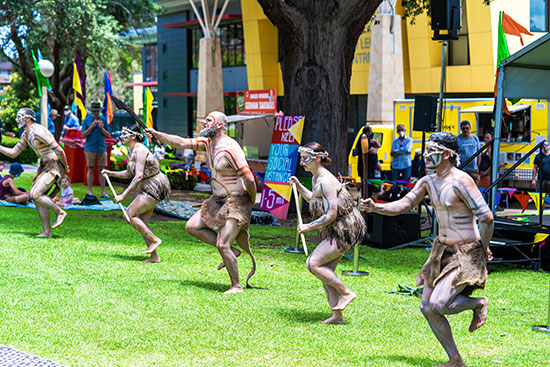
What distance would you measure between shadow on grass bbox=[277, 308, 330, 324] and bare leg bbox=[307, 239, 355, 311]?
1.14ft

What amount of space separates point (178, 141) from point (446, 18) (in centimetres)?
614

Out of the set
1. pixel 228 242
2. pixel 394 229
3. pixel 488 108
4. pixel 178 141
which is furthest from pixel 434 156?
pixel 488 108

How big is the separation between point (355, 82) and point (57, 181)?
20439 millimetres

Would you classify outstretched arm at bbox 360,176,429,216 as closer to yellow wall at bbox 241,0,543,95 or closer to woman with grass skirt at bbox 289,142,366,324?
woman with grass skirt at bbox 289,142,366,324

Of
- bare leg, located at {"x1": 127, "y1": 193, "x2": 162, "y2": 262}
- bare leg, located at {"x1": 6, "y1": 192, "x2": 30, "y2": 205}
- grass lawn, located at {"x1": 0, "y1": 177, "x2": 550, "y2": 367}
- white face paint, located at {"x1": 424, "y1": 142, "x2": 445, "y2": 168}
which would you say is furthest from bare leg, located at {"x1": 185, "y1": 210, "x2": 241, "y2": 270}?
bare leg, located at {"x1": 6, "y1": 192, "x2": 30, "y2": 205}

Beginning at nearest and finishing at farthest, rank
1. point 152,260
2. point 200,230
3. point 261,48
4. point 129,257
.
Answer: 1. point 200,230
2. point 152,260
3. point 129,257
4. point 261,48

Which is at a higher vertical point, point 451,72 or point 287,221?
point 451,72

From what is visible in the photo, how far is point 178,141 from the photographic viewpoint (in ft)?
29.2

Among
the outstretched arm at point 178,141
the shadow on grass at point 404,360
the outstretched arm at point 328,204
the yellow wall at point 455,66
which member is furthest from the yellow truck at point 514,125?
the shadow on grass at point 404,360

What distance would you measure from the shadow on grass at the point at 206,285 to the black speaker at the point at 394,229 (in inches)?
163

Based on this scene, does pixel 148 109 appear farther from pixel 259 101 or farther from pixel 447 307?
pixel 259 101

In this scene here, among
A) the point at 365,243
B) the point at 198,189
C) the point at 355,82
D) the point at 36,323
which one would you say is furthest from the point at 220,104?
the point at 36,323

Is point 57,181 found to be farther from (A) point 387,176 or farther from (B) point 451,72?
(B) point 451,72

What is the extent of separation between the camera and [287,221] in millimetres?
15906
